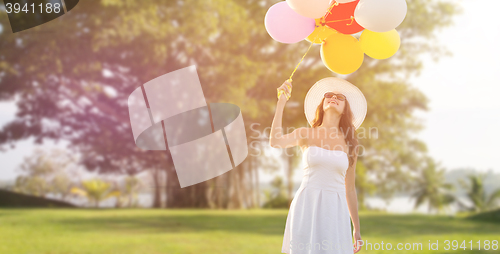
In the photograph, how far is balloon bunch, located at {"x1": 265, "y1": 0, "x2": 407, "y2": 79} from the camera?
2.08 metres

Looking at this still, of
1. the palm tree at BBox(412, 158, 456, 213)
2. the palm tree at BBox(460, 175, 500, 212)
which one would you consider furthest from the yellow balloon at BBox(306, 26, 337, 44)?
the palm tree at BBox(460, 175, 500, 212)

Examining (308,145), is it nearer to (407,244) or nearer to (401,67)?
(407,244)

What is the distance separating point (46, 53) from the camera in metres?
8.41

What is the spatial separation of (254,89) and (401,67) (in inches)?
131

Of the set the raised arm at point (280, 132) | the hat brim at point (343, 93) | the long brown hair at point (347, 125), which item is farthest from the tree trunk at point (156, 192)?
the raised arm at point (280, 132)

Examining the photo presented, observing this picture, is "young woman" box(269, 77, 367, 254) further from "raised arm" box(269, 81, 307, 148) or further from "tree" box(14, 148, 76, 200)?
"tree" box(14, 148, 76, 200)

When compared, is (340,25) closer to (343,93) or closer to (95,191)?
(343,93)

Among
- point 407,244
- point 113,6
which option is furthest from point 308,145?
point 113,6

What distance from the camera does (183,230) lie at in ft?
24.1

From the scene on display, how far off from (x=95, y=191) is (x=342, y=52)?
7543 mm

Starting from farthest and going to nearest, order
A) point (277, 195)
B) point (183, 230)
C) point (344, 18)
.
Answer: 1. point (277, 195)
2. point (183, 230)
3. point (344, 18)

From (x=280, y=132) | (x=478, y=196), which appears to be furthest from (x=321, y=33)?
(x=478, y=196)

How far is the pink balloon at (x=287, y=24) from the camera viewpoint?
2.26 meters

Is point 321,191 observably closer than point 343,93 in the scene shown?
Yes
